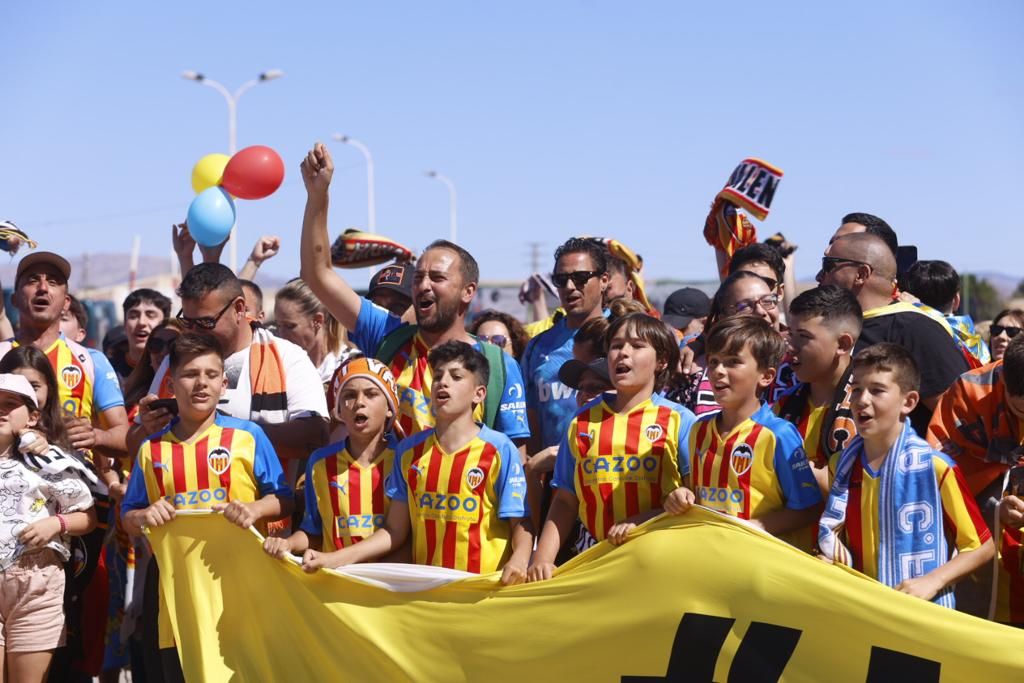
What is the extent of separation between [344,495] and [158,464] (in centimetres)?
91

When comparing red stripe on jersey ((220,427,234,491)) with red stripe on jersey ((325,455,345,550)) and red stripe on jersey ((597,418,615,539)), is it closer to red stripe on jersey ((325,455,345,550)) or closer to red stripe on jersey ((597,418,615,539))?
red stripe on jersey ((325,455,345,550))

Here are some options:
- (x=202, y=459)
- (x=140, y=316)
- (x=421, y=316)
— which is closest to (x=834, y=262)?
(x=421, y=316)

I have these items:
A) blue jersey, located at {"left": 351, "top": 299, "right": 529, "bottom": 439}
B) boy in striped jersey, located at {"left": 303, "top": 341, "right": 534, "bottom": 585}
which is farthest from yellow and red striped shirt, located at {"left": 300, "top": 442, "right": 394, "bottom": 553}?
blue jersey, located at {"left": 351, "top": 299, "right": 529, "bottom": 439}

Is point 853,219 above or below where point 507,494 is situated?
above

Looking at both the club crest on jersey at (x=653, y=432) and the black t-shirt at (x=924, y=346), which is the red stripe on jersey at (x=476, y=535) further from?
the black t-shirt at (x=924, y=346)

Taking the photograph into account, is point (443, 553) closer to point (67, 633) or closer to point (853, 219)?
point (67, 633)

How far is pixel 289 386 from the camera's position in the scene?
20.6ft

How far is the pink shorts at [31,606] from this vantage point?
5.75 m

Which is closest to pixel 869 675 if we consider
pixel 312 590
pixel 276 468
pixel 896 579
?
pixel 896 579

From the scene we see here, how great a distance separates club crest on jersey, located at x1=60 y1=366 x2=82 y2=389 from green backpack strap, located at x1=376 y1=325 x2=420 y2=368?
5.71 ft

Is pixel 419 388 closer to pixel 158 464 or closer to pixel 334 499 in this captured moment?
pixel 334 499

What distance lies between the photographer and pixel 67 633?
6.02m

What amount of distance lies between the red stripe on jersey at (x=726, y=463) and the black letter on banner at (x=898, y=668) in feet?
2.95

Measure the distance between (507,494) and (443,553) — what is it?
1.28 feet
